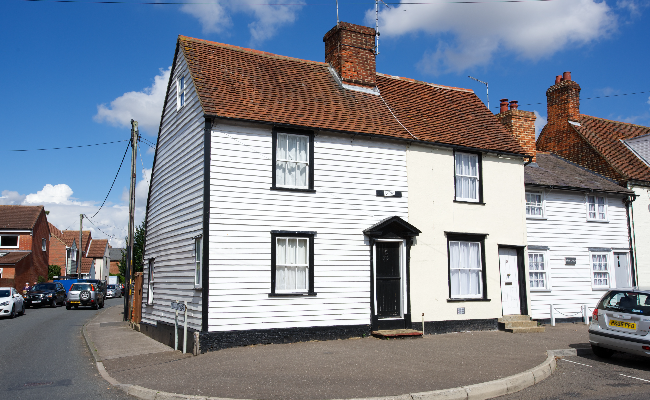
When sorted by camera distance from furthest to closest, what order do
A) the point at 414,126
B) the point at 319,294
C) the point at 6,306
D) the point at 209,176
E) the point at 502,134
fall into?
the point at 6,306, the point at 502,134, the point at 414,126, the point at 319,294, the point at 209,176

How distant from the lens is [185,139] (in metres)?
14.2

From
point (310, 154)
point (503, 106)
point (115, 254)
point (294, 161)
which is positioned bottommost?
point (294, 161)

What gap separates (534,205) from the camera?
59.9 ft

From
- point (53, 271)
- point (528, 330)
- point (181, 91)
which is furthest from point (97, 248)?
point (528, 330)

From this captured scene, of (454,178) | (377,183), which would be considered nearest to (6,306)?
(377,183)

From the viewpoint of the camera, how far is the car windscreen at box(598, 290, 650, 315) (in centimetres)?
1014

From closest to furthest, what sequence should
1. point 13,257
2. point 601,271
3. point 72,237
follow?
point 601,271
point 13,257
point 72,237

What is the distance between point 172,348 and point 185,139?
18.1ft

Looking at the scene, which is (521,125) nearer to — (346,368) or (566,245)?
(566,245)

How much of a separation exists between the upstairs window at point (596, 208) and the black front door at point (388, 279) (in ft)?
31.0

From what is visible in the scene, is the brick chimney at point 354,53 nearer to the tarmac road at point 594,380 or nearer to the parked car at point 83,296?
the tarmac road at point 594,380

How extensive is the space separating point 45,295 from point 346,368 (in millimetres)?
30519

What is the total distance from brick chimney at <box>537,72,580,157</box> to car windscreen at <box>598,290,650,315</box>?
14598 mm

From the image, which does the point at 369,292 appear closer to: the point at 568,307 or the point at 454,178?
the point at 454,178
